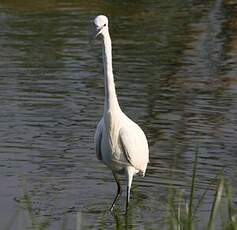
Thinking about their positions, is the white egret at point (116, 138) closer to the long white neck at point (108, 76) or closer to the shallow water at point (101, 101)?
the long white neck at point (108, 76)

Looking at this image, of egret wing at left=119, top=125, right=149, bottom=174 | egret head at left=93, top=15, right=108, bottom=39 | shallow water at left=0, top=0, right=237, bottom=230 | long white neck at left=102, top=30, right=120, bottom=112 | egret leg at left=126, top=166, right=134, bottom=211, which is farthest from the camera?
shallow water at left=0, top=0, right=237, bottom=230

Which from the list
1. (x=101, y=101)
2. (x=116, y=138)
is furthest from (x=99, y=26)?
(x=101, y=101)

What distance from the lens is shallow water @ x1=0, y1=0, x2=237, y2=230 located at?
912cm

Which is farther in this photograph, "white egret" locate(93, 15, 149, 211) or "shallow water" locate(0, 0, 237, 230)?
"shallow water" locate(0, 0, 237, 230)

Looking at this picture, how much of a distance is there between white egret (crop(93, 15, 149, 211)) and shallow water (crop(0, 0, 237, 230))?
1.28 ft

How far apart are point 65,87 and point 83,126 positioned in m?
1.88

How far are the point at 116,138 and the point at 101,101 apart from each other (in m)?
3.73

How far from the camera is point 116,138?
8.79 meters

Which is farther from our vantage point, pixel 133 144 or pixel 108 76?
pixel 133 144

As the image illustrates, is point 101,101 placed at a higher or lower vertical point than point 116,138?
lower

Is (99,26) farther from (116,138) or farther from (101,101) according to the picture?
(101,101)

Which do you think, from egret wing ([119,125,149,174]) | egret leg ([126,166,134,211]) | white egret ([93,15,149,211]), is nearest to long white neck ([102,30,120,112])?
white egret ([93,15,149,211])

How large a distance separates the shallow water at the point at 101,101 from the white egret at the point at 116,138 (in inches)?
15.3

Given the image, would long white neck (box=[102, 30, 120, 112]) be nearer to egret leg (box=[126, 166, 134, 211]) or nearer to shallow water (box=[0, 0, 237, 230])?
egret leg (box=[126, 166, 134, 211])
